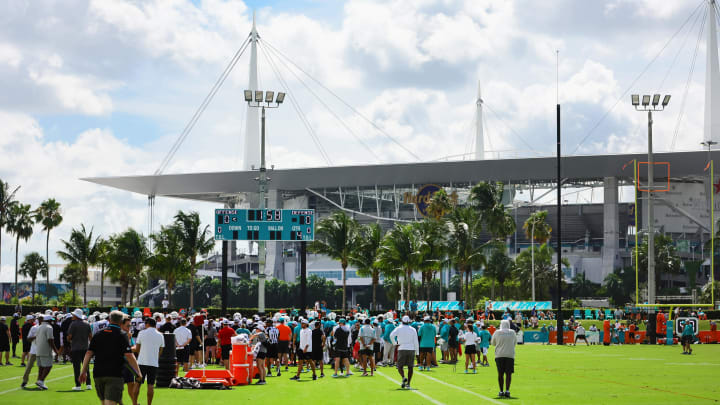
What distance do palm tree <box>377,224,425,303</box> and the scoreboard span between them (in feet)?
60.9

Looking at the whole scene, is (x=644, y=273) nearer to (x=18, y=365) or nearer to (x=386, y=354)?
(x=386, y=354)

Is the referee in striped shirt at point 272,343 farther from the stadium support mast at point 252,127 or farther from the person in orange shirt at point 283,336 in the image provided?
the stadium support mast at point 252,127

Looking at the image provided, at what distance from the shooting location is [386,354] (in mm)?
27328

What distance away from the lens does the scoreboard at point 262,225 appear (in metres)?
40.2

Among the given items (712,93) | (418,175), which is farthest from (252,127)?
(712,93)

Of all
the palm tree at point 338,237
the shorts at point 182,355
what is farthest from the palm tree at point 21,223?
the shorts at point 182,355

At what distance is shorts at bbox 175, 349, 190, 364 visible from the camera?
2233cm

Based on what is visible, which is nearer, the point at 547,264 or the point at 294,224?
the point at 294,224

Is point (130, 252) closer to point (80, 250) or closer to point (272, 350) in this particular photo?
point (80, 250)

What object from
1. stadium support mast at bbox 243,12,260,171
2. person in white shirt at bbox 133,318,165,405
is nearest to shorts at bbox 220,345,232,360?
person in white shirt at bbox 133,318,165,405

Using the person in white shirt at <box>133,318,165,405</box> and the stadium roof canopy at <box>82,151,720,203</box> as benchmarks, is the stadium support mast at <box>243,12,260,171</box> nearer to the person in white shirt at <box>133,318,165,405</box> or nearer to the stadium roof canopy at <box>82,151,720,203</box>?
the stadium roof canopy at <box>82,151,720,203</box>

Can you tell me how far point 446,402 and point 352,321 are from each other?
34.6 feet

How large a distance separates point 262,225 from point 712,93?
59.6 m

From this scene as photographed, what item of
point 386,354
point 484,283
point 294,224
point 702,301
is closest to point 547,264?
point 484,283
